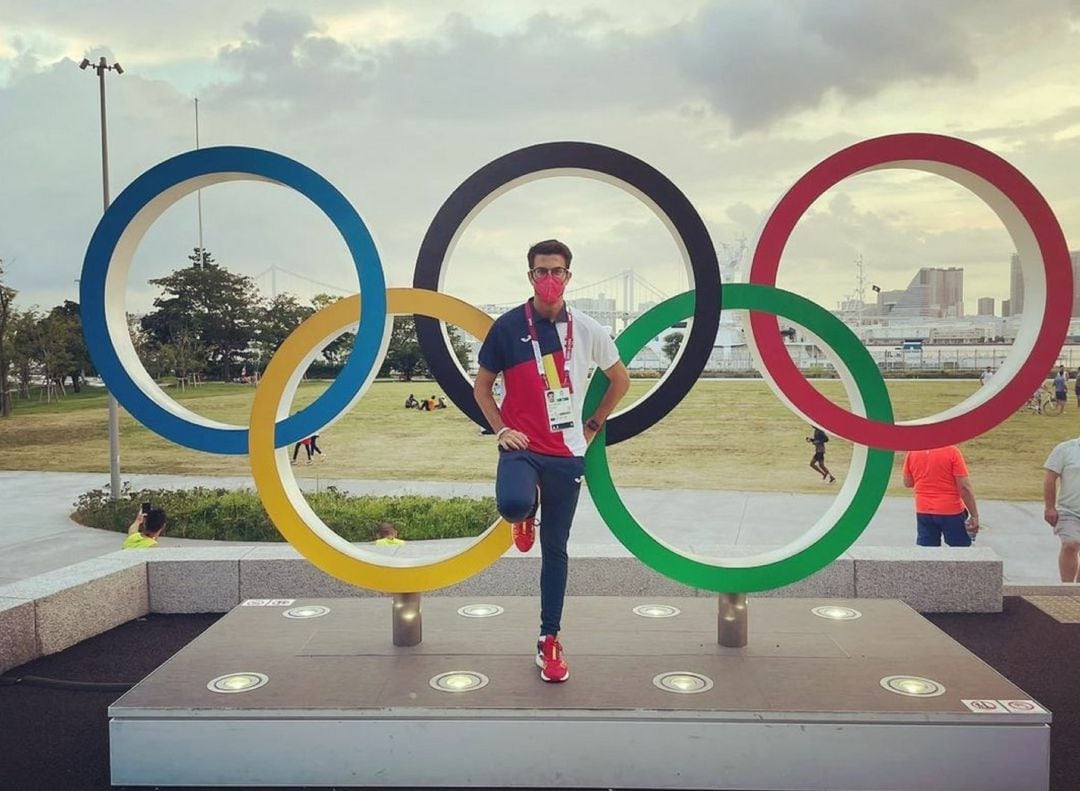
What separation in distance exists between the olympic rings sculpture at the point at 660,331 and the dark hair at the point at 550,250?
2.18 ft

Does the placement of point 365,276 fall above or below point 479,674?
above

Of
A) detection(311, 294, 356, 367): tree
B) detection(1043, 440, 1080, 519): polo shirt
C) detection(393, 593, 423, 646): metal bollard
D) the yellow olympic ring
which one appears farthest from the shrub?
detection(311, 294, 356, 367): tree

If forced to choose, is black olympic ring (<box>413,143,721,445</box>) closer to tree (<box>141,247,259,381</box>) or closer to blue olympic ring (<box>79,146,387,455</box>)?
blue olympic ring (<box>79,146,387,455</box>)

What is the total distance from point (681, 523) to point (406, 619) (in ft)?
40.6

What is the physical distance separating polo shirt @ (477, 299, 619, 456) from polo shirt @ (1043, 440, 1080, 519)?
183 inches

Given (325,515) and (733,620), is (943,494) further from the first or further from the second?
(325,515)

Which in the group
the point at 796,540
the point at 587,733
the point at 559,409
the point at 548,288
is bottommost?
the point at 587,733

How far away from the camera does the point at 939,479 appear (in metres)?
7.68

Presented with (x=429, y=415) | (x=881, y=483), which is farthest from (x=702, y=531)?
(x=429, y=415)

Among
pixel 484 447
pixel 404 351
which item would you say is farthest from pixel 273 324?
pixel 484 447

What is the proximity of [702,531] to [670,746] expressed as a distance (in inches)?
484

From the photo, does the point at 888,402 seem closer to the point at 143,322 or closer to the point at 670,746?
the point at 670,746

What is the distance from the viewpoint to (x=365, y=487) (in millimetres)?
20797

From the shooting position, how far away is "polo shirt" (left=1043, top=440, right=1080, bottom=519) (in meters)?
7.11
